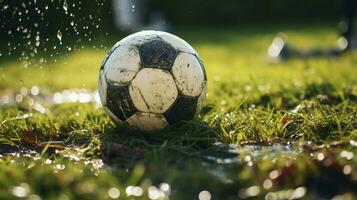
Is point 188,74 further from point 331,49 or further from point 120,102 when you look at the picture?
point 331,49

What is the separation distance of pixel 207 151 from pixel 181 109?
450 mm

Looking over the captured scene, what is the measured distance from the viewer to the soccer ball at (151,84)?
158 inches

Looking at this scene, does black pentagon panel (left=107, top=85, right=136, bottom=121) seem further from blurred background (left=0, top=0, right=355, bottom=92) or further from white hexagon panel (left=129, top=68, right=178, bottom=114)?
blurred background (left=0, top=0, right=355, bottom=92)

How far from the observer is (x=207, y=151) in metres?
3.76

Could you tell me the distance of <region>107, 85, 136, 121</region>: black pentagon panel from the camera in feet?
13.3

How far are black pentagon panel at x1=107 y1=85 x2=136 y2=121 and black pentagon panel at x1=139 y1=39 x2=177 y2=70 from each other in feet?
0.77

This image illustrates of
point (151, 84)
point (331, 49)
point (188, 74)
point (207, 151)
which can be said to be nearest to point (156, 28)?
point (331, 49)

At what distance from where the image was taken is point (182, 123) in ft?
13.6

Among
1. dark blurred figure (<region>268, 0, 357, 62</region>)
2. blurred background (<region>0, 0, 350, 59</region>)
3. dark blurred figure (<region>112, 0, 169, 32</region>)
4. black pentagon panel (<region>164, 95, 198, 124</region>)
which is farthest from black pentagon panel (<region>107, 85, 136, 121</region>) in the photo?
blurred background (<region>0, 0, 350, 59</region>)

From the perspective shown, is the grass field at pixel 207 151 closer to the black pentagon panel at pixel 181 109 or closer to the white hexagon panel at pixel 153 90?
the black pentagon panel at pixel 181 109

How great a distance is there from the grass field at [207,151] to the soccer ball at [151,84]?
0.36 ft

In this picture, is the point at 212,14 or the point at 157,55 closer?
the point at 157,55

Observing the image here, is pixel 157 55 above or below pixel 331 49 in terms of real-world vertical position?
above

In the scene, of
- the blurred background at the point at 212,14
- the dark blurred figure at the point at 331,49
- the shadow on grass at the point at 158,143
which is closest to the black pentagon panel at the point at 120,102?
the shadow on grass at the point at 158,143
